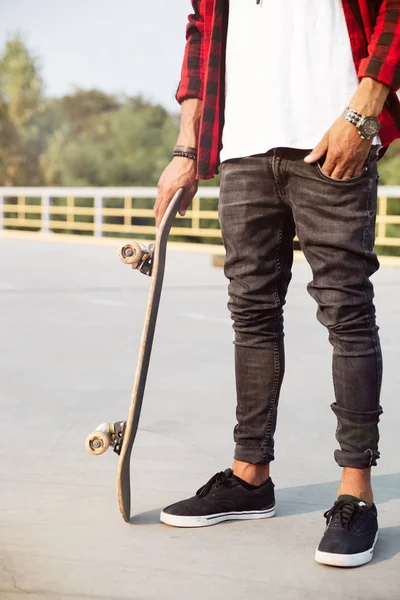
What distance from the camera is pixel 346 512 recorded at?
2543mm

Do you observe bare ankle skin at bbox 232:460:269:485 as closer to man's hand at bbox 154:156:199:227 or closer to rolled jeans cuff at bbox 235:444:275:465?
rolled jeans cuff at bbox 235:444:275:465

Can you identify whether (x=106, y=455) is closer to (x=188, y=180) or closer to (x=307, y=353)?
(x=188, y=180)

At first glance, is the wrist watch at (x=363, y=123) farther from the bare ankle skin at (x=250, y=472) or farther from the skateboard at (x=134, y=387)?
the bare ankle skin at (x=250, y=472)

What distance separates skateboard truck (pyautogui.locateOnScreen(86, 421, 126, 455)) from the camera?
8.70 feet

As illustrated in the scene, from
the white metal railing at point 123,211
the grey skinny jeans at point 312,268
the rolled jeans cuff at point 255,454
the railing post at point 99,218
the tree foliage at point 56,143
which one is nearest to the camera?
the grey skinny jeans at point 312,268

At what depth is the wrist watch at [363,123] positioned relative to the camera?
2408 mm

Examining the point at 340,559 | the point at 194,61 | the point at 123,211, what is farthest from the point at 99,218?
the point at 340,559

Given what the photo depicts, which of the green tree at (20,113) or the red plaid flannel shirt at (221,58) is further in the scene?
the green tree at (20,113)

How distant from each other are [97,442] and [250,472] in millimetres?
434

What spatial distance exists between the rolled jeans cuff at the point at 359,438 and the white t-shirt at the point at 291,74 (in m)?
0.67

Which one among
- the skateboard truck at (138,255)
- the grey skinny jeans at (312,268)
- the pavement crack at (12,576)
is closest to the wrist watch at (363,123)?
the grey skinny jeans at (312,268)

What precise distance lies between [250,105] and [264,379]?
71cm

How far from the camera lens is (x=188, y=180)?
2.82 meters

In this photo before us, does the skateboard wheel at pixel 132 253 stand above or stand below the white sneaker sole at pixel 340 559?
above
